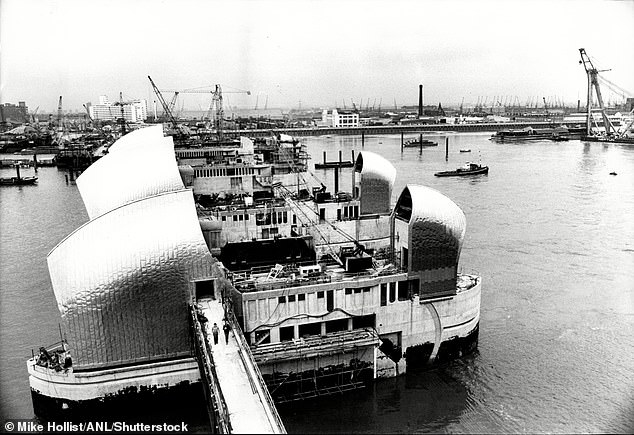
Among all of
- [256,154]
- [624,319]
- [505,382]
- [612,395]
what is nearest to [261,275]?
[505,382]

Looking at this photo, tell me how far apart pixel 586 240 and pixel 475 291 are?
65.1 ft

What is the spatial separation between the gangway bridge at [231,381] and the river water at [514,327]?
3555mm

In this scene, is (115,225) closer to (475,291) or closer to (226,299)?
(226,299)

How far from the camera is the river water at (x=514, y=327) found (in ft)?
58.7

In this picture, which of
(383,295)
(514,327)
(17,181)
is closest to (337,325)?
(383,295)

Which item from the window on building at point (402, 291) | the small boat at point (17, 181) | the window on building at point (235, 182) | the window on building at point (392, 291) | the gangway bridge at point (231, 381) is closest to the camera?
the gangway bridge at point (231, 381)

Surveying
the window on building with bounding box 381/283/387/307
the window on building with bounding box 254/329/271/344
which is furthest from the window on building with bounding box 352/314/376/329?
the window on building with bounding box 254/329/271/344

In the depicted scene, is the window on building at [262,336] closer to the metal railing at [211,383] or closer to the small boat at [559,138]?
the metal railing at [211,383]

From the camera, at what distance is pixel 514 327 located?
24250mm

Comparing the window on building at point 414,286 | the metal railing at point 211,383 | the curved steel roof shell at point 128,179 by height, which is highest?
the curved steel roof shell at point 128,179

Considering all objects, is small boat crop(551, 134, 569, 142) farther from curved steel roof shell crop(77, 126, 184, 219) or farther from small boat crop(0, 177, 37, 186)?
curved steel roof shell crop(77, 126, 184, 219)

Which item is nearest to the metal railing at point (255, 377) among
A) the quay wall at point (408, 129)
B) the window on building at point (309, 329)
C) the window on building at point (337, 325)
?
the window on building at point (309, 329)

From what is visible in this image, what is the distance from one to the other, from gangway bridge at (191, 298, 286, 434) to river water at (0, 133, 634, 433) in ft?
11.7

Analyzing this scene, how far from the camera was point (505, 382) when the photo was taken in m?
19.8
